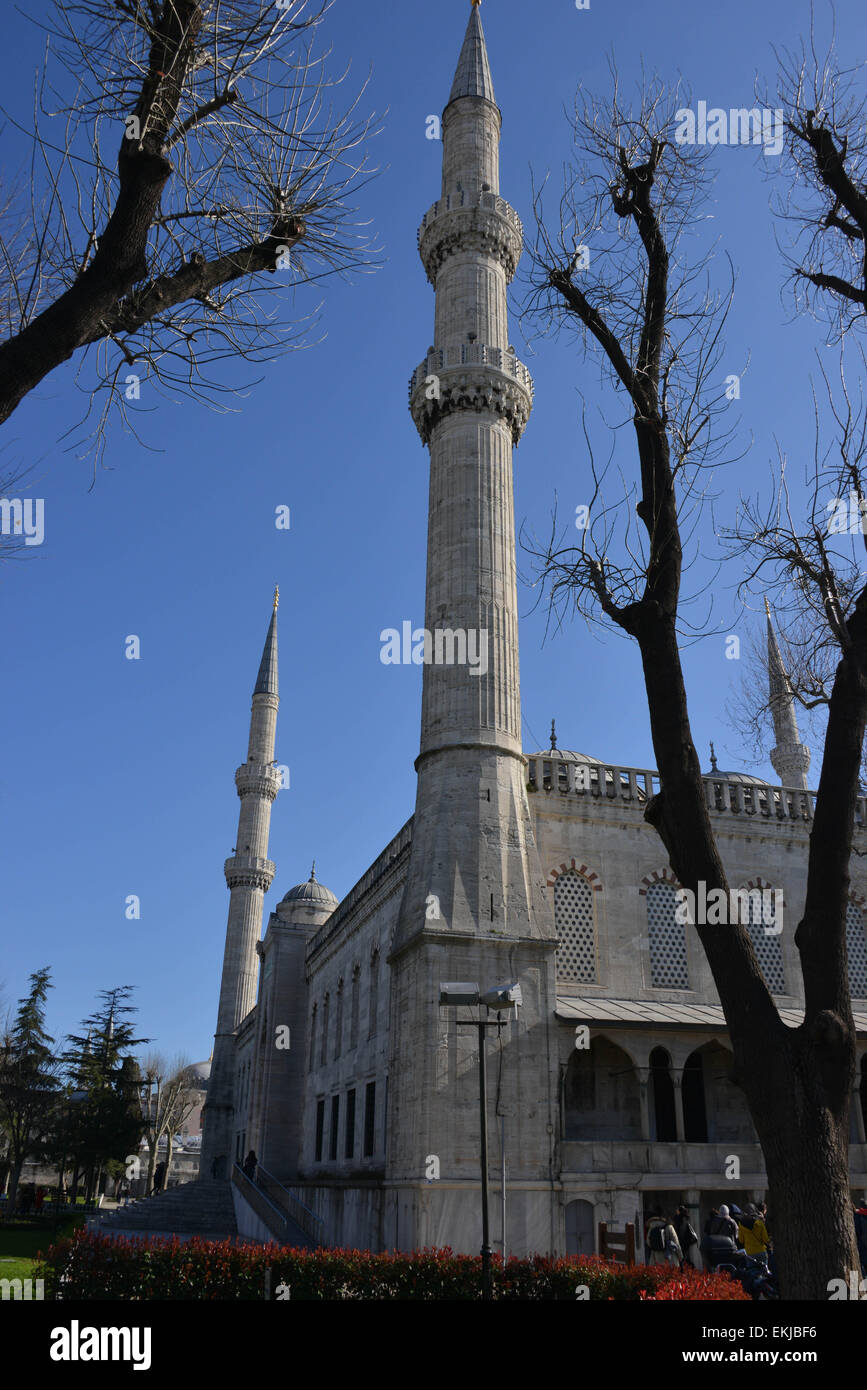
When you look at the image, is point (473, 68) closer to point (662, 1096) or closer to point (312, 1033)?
point (662, 1096)

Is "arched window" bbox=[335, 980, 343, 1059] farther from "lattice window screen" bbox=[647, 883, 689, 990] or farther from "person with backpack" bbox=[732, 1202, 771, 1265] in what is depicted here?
"person with backpack" bbox=[732, 1202, 771, 1265]

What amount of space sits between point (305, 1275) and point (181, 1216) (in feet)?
65.8

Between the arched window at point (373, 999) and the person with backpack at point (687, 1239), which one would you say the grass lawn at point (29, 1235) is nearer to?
the arched window at point (373, 999)

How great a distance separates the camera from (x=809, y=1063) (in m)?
6.94

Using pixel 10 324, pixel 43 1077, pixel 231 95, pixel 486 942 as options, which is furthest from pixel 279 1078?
pixel 231 95

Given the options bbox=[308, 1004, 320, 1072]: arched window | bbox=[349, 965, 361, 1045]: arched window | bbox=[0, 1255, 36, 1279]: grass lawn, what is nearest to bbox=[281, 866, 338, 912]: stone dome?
bbox=[308, 1004, 320, 1072]: arched window

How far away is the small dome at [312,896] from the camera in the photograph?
38.2m

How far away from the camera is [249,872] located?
150 feet

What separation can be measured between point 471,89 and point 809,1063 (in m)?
26.4

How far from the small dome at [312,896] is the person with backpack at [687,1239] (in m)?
23.6

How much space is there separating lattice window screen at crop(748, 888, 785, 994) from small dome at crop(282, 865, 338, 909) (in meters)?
19.8

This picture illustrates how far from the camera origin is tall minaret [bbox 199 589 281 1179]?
45.8 meters

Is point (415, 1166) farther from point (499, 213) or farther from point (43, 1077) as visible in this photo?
point (43, 1077)
